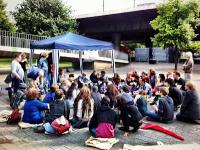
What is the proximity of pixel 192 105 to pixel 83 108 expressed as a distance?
3404 millimetres

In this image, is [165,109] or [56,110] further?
[165,109]

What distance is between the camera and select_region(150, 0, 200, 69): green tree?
24.8m

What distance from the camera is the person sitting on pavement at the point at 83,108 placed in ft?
29.5

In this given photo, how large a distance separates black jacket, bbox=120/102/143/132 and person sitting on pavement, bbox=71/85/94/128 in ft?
3.21

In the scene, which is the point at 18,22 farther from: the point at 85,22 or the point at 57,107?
the point at 57,107

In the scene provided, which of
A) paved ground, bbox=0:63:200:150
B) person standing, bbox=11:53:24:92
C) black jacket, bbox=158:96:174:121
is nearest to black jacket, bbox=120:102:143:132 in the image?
paved ground, bbox=0:63:200:150

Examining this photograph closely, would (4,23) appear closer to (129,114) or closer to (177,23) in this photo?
(177,23)

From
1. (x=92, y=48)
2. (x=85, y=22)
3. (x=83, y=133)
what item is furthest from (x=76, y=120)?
(x=85, y=22)

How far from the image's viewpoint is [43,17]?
1469 inches

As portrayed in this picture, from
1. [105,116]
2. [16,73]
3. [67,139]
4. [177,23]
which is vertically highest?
[177,23]

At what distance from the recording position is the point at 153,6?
36.3 m

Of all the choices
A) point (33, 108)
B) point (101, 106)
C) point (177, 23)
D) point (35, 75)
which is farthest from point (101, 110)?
point (177, 23)

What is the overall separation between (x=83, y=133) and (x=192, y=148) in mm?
2774

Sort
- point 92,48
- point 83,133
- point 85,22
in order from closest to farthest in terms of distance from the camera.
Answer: point 83,133 → point 92,48 → point 85,22
